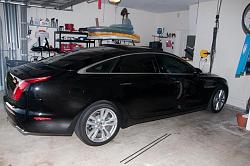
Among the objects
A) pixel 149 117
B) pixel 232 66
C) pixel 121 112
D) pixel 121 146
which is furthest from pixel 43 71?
pixel 232 66

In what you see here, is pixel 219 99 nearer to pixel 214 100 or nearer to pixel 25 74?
pixel 214 100

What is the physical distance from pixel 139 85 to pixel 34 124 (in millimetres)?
1485

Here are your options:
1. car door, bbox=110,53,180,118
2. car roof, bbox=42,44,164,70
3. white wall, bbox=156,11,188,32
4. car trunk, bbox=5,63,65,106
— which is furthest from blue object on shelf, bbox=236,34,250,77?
white wall, bbox=156,11,188,32

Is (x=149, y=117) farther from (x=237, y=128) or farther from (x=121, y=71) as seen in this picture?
(x=237, y=128)

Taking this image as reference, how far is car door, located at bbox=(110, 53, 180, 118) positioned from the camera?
2.96 m

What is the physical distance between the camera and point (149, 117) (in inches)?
133

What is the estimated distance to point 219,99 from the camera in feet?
15.4

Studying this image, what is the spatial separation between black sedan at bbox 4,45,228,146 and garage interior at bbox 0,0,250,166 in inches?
12.6

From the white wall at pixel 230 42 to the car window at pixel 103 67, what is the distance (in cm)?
375

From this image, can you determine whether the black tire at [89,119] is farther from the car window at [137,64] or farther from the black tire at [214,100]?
the black tire at [214,100]

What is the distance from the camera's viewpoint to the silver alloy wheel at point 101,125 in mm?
2830

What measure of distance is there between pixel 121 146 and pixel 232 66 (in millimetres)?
3941

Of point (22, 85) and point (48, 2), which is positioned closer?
point (22, 85)

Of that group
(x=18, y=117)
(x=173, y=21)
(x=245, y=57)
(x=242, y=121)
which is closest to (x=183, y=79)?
(x=245, y=57)
